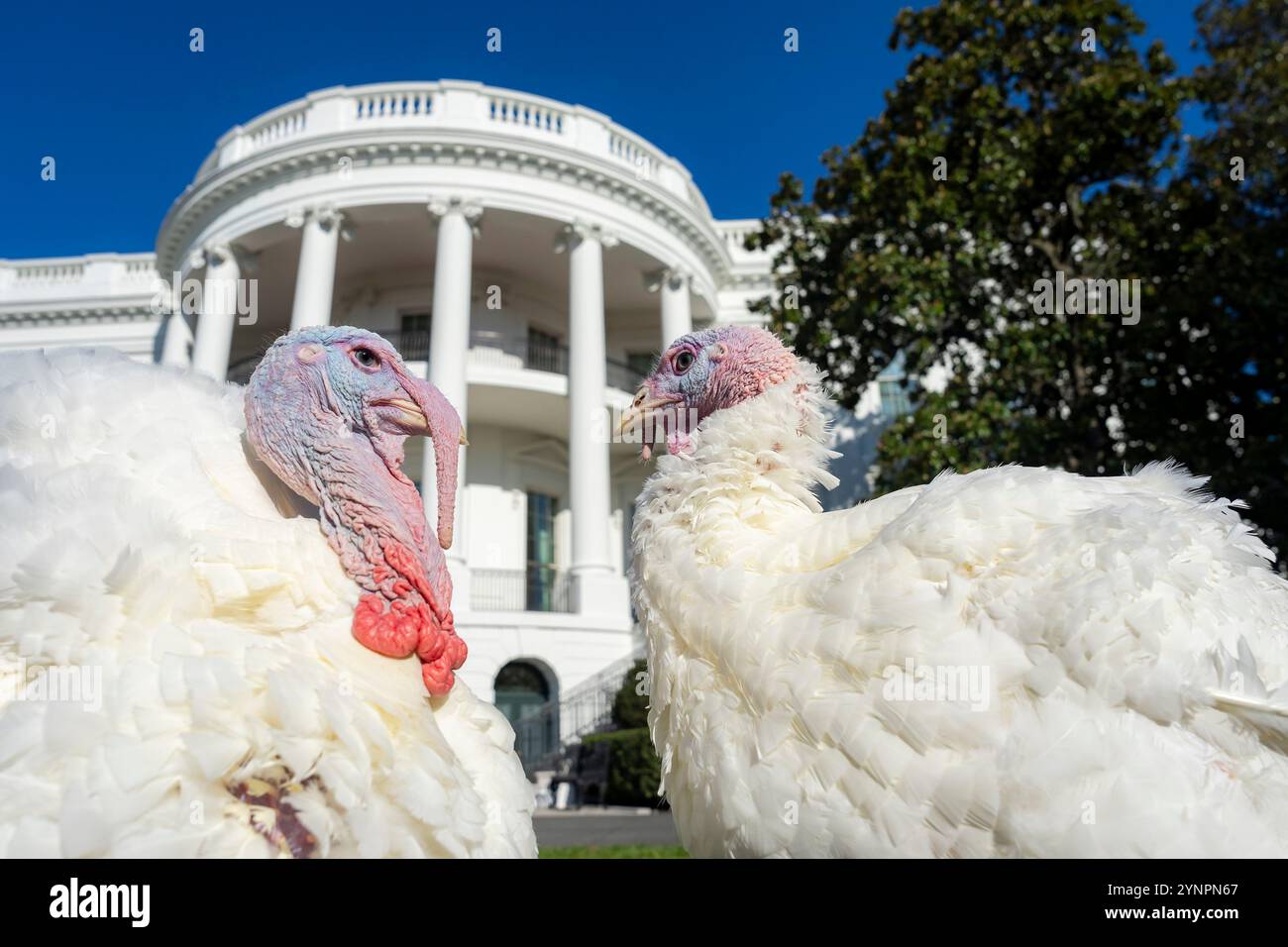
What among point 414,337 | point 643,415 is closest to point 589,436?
point 414,337

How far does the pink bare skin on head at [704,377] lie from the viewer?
Answer: 3.11 meters

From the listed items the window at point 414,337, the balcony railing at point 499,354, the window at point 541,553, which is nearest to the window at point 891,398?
the balcony railing at point 499,354

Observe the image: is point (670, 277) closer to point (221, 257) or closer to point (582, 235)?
point (582, 235)

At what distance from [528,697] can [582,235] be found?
10455mm

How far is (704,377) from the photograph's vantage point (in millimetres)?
3275

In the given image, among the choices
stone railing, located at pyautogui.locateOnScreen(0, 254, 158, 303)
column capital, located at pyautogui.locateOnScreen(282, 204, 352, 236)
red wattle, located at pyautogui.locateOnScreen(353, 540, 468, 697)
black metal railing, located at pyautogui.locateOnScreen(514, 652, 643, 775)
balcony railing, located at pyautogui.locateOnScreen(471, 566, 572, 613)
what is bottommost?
black metal railing, located at pyautogui.locateOnScreen(514, 652, 643, 775)

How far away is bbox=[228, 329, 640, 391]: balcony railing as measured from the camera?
811 inches

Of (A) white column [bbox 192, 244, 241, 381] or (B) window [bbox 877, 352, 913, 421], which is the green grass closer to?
(A) white column [bbox 192, 244, 241, 381]

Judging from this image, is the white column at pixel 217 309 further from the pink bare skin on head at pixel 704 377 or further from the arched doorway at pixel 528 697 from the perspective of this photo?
the pink bare skin on head at pixel 704 377

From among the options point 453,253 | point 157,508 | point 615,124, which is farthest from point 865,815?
point 615,124

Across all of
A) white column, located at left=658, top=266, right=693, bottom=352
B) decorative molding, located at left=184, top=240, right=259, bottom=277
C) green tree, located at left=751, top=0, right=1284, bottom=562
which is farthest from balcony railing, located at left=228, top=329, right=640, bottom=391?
green tree, located at left=751, top=0, right=1284, bottom=562

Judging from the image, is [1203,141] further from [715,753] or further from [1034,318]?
[715,753]

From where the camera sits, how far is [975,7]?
1021 centimetres
